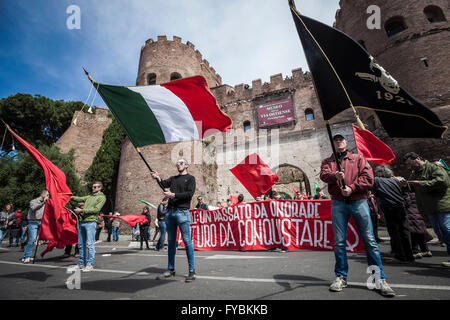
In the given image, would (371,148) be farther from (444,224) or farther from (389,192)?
(444,224)

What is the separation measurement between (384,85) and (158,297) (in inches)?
153

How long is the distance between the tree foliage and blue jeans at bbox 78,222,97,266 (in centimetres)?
1835

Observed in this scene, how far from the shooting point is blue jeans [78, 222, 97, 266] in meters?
4.84

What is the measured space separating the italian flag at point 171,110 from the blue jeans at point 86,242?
7.99 ft

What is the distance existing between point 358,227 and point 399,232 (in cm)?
259

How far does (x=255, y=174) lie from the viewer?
9.37m

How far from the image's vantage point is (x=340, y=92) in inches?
118

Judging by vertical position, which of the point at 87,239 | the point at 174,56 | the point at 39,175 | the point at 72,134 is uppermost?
the point at 174,56

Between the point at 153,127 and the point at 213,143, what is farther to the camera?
the point at 213,143

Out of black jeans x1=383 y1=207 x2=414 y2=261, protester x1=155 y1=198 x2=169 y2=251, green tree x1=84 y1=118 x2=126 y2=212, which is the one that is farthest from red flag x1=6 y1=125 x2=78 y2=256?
green tree x1=84 y1=118 x2=126 y2=212

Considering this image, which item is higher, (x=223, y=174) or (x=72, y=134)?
(x=72, y=134)
